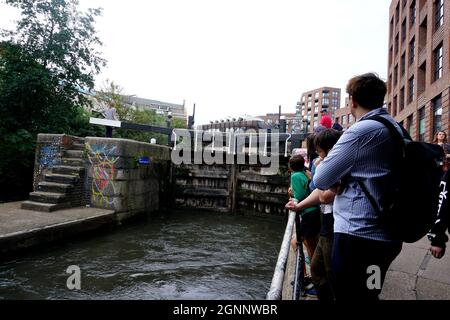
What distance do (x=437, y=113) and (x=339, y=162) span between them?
16.4 meters

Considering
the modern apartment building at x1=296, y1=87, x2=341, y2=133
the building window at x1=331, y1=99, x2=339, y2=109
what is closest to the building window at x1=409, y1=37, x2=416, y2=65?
the modern apartment building at x1=296, y1=87, x2=341, y2=133

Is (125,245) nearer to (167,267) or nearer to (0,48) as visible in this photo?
(167,267)

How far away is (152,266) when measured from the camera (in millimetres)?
5445

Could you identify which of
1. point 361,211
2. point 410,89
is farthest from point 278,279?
point 410,89

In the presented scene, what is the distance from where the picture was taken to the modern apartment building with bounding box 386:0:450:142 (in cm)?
1373

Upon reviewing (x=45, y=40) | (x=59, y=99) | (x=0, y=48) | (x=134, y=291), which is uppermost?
(x=45, y=40)

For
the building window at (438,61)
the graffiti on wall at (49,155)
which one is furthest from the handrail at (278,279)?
the building window at (438,61)

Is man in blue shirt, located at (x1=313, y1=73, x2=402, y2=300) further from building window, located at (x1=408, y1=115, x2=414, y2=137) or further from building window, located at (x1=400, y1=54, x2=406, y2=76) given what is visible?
building window, located at (x1=400, y1=54, x2=406, y2=76)

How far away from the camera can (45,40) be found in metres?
9.25

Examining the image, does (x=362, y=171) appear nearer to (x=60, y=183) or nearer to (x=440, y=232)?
(x=440, y=232)

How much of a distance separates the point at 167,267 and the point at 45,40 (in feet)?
27.0

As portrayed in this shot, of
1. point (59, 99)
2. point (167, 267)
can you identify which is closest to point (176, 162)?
point (59, 99)
